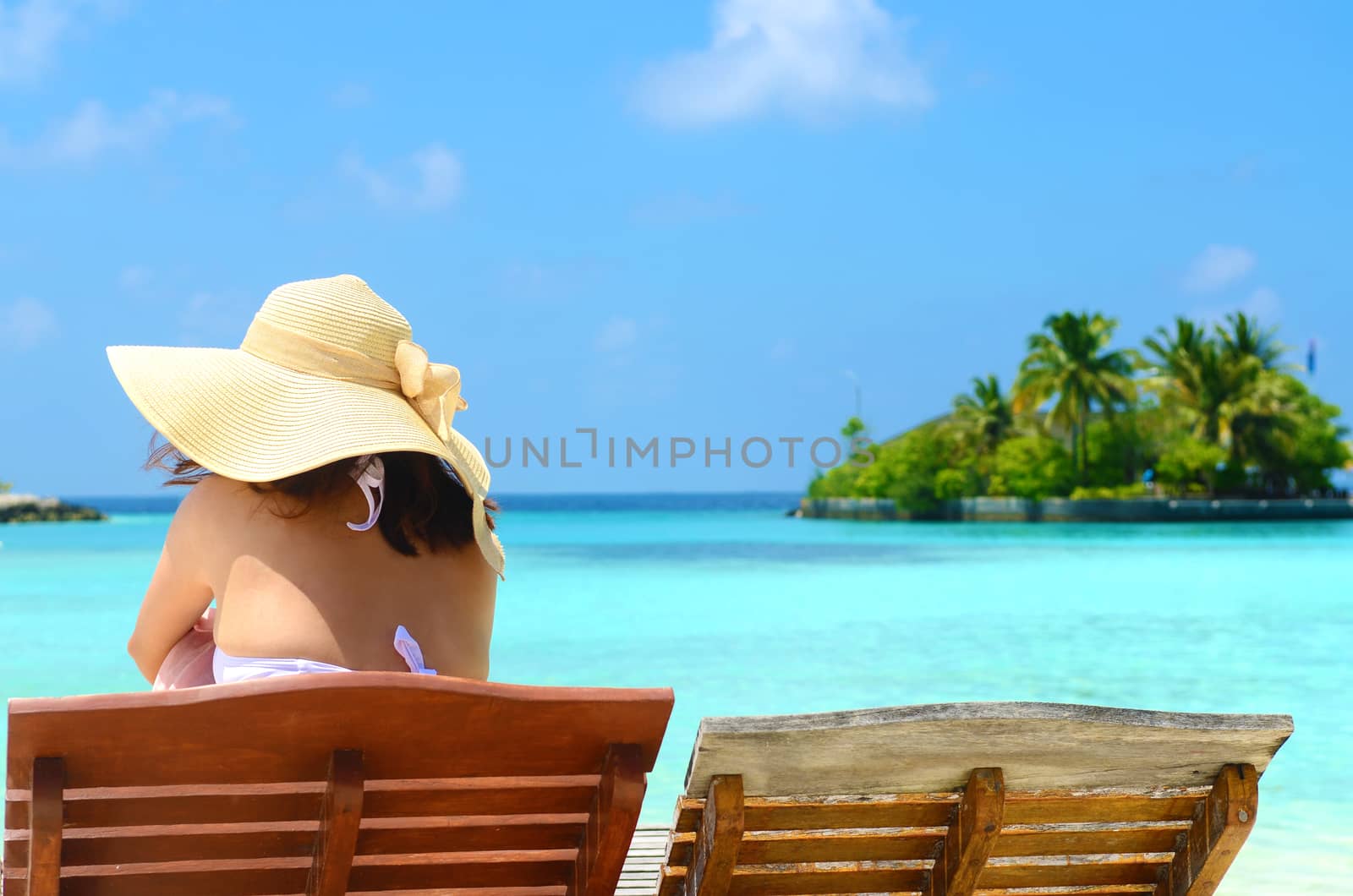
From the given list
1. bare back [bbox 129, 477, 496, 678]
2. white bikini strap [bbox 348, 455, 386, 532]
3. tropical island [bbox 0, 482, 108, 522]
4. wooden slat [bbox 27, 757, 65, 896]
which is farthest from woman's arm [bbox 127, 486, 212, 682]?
tropical island [bbox 0, 482, 108, 522]

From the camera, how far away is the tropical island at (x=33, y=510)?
2045 inches

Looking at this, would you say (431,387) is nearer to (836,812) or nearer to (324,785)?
(324,785)

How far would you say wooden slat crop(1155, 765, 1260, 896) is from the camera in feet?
5.65

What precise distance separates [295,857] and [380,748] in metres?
0.26

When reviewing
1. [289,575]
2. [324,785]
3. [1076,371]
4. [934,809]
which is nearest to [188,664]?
[289,575]

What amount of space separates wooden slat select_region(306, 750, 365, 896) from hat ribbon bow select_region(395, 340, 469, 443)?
2.51ft

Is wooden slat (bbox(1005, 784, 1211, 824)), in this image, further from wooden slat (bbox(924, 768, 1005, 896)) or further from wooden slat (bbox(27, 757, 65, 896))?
wooden slat (bbox(27, 757, 65, 896))

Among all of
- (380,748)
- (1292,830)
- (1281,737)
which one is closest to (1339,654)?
(1292,830)

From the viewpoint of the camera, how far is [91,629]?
1352 centimetres

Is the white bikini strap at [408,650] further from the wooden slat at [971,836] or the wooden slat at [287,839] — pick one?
the wooden slat at [971,836]

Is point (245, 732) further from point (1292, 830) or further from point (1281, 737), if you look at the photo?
point (1292, 830)

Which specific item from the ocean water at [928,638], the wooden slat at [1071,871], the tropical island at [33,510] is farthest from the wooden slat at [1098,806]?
the tropical island at [33,510]

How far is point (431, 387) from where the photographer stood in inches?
87.2

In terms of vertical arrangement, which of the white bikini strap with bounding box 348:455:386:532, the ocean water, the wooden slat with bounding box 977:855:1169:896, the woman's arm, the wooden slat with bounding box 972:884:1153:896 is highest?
the white bikini strap with bounding box 348:455:386:532
